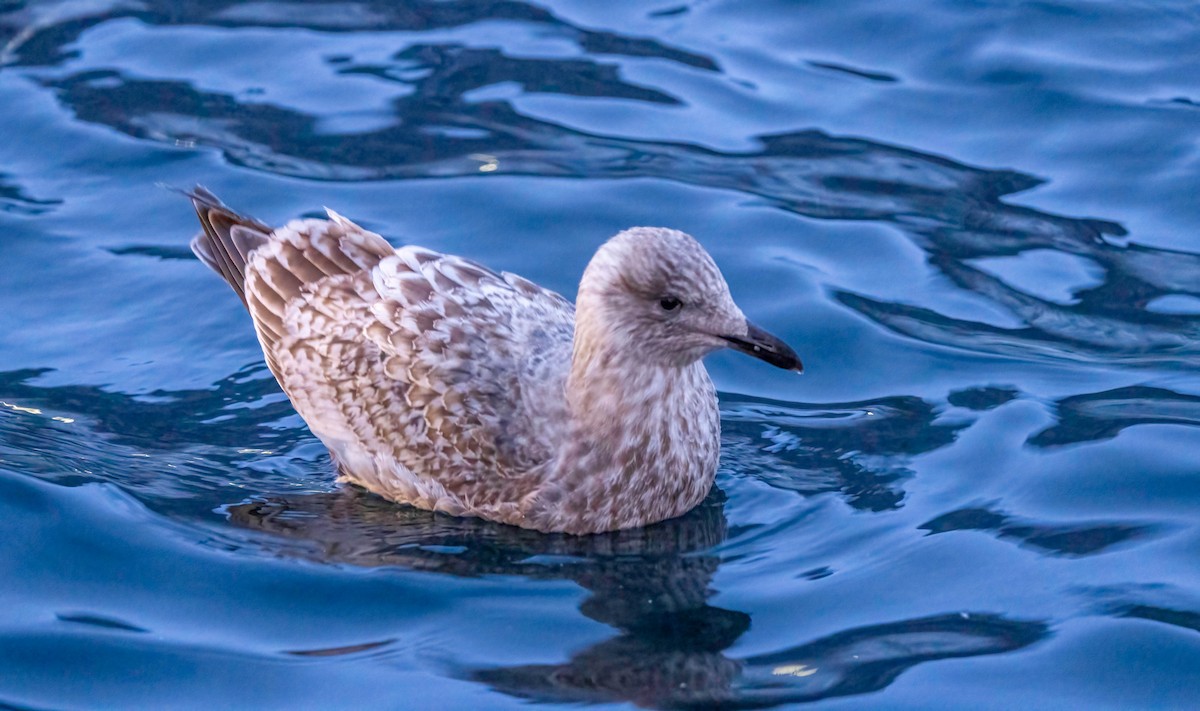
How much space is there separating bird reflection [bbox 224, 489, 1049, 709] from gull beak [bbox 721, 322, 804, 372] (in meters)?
0.76

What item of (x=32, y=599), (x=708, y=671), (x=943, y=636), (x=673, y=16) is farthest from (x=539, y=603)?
(x=673, y=16)

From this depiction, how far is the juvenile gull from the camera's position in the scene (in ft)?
21.3

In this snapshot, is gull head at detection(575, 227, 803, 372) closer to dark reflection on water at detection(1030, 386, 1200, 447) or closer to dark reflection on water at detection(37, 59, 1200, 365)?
dark reflection on water at detection(1030, 386, 1200, 447)

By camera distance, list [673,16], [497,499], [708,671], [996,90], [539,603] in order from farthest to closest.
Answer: [673,16] < [996,90] < [497,499] < [539,603] < [708,671]

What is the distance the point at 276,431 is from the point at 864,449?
268 cm

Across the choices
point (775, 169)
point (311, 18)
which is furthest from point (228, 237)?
point (311, 18)

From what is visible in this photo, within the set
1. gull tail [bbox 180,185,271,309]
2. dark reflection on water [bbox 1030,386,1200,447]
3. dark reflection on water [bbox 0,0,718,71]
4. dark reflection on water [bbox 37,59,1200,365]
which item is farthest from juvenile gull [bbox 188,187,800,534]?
dark reflection on water [bbox 0,0,718,71]

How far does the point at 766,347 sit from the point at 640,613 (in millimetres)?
1124

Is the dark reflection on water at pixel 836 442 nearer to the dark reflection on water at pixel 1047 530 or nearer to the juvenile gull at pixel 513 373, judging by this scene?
the dark reflection on water at pixel 1047 530

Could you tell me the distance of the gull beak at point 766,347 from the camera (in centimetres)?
631

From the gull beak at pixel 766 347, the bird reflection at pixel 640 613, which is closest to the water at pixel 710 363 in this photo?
the bird reflection at pixel 640 613

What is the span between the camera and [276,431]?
7625mm

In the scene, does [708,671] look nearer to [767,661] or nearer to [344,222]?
[767,661]

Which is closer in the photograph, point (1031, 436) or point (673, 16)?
point (1031, 436)
